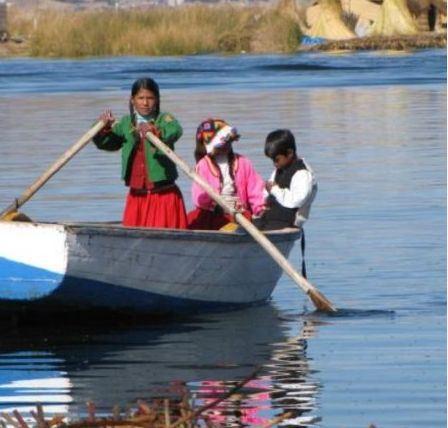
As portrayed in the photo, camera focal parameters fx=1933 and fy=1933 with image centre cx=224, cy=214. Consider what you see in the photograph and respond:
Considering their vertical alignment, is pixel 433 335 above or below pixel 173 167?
below

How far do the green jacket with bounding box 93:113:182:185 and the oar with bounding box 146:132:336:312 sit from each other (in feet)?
0.51

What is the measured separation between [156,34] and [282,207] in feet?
173

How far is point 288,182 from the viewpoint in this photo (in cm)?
1346

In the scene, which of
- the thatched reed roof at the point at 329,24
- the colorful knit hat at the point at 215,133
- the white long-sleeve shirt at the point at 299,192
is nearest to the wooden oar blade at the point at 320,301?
the white long-sleeve shirt at the point at 299,192

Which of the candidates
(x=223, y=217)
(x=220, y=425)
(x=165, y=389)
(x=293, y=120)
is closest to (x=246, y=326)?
(x=223, y=217)

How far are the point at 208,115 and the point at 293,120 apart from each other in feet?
4.56

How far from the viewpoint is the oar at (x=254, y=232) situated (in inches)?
500

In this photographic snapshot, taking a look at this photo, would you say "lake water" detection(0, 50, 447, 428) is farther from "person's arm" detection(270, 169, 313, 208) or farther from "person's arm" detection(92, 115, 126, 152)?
"person's arm" detection(92, 115, 126, 152)

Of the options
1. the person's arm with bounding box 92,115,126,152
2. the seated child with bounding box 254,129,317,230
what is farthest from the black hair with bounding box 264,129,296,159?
the person's arm with bounding box 92,115,126,152

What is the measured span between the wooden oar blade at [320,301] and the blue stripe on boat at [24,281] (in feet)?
6.51

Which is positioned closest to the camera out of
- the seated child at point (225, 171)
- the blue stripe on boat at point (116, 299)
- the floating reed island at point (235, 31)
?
the blue stripe on boat at point (116, 299)

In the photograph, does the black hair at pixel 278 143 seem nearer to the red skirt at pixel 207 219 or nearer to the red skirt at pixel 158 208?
the red skirt at pixel 207 219

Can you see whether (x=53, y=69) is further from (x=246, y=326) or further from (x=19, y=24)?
(x=246, y=326)

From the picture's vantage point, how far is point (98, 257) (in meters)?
12.2
